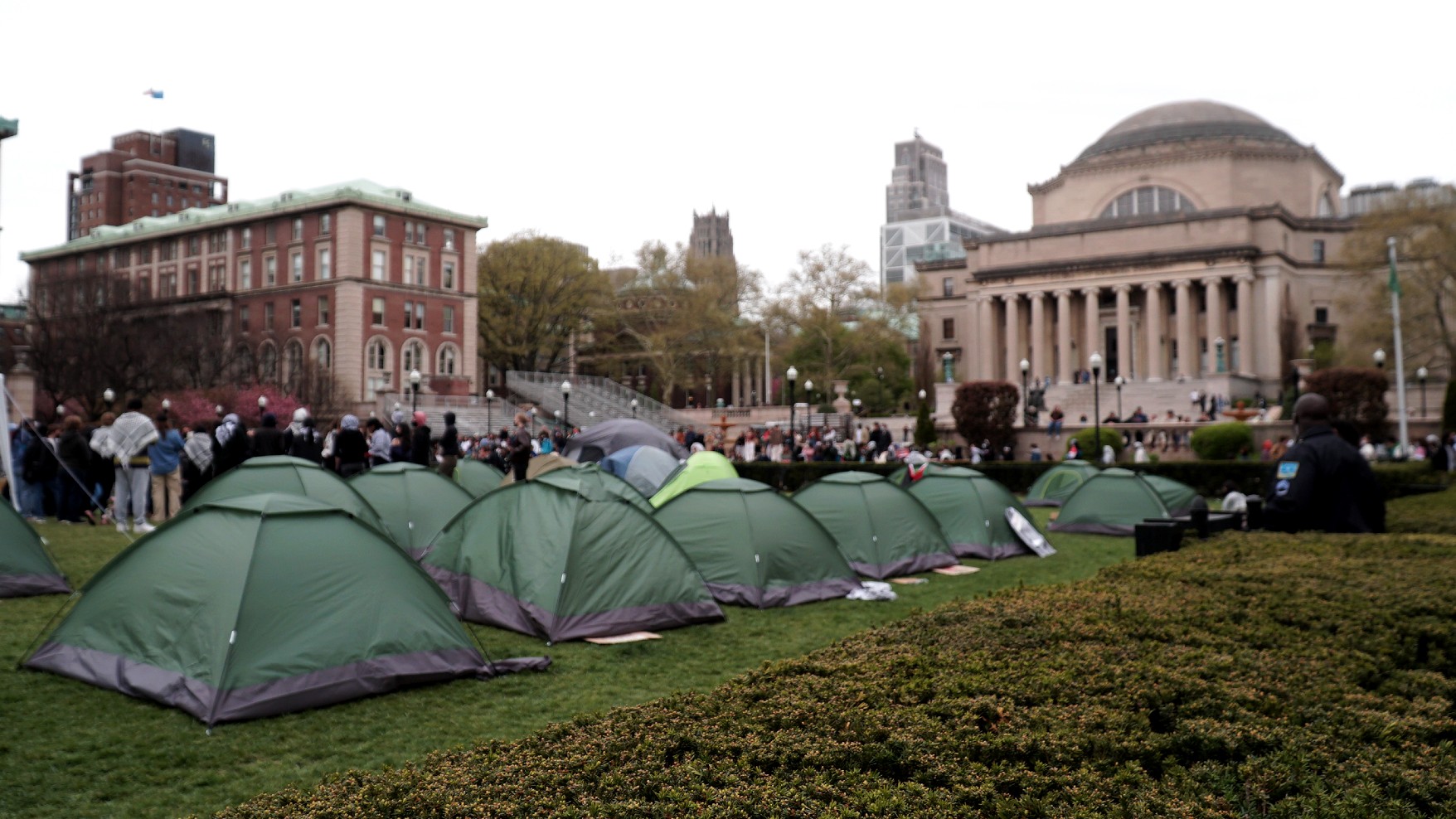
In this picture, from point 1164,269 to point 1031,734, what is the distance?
6788cm

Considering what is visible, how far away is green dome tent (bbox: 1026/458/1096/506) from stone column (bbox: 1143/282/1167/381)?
145 feet

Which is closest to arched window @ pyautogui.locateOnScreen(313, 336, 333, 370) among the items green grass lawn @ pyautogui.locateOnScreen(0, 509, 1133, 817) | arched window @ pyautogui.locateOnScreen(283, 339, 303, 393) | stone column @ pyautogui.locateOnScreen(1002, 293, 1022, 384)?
arched window @ pyautogui.locateOnScreen(283, 339, 303, 393)

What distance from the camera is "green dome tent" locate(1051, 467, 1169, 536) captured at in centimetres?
1881

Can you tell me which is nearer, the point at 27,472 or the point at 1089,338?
the point at 27,472

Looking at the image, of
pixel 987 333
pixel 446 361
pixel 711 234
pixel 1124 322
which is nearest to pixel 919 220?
pixel 711 234

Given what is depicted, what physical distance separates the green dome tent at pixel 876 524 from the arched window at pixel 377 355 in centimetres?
5588

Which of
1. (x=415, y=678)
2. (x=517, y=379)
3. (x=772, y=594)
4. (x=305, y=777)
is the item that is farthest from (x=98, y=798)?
(x=517, y=379)

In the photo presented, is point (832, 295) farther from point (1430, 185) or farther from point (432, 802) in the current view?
point (432, 802)

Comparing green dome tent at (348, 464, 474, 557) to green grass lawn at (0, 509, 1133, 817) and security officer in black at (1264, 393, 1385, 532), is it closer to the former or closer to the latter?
green grass lawn at (0, 509, 1133, 817)

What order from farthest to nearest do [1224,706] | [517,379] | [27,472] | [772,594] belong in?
[517,379] < [27,472] < [772,594] < [1224,706]

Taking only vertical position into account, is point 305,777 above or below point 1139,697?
below

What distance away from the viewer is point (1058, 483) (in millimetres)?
24156

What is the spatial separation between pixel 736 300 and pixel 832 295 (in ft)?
23.7

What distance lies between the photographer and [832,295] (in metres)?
69.6
